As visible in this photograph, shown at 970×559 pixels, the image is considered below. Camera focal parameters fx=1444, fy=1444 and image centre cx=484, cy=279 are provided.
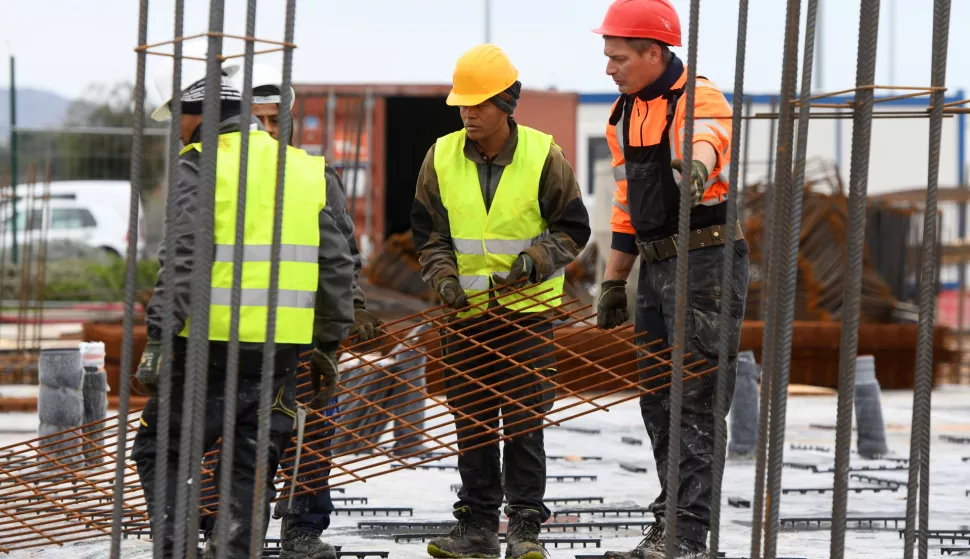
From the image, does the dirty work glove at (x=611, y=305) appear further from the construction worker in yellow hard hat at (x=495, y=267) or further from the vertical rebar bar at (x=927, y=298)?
the vertical rebar bar at (x=927, y=298)

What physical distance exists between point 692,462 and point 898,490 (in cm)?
311

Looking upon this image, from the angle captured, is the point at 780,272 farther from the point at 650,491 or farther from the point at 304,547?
the point at 650,491

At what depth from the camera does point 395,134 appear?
73.3ft

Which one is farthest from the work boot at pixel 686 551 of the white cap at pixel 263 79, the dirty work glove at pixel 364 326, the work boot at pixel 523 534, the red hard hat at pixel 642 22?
the white cap at pixel 263 79

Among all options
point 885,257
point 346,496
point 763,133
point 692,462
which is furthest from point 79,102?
point 692,462

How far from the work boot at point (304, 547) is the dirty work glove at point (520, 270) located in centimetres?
122

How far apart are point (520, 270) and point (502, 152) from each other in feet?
1.62

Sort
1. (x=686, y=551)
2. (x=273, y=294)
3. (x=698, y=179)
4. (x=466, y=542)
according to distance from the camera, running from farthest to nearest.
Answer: (x=466, y=542)
(x=686, y=551)
(x=698, y=179)
(x=273, y=294)

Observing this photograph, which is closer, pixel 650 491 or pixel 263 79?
pixel 263 79

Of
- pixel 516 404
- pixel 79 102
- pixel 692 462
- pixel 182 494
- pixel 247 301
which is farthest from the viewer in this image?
pixel 79 102

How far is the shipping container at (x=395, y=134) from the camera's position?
67.8ft

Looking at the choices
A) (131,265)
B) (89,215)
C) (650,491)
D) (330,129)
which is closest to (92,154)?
(89,215)

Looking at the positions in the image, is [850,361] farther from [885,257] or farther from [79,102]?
[79,102]

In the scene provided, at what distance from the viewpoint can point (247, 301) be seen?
14.2 feet
